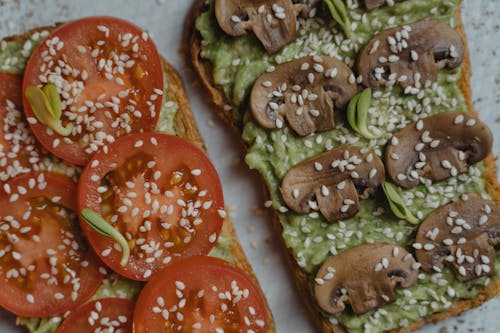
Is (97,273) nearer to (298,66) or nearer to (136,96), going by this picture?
(136,96)

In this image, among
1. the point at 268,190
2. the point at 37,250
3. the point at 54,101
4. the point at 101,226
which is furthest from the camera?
the point at 268,190

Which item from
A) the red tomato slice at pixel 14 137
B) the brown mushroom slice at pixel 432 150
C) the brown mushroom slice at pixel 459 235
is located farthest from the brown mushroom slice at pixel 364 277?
the red tomato slice at pixel 14 137

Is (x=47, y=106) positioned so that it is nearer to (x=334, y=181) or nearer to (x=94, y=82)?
(x=94, y=82)

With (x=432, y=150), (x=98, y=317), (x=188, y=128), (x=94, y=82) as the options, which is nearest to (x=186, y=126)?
(x=188, y=128)

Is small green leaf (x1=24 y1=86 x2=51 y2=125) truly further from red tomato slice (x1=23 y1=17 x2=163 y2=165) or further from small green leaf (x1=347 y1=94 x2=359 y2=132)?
small green leaf (x1=347 y1=94 x2=359 y2=132)

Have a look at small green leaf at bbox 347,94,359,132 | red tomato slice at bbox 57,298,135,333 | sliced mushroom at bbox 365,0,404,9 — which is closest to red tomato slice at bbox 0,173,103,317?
red tomato slice at bbox 57,298,135,333

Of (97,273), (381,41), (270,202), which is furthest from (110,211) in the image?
→ (381,41)

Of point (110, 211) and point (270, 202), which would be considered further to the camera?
point (270, 202)
